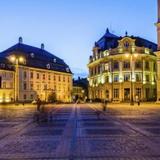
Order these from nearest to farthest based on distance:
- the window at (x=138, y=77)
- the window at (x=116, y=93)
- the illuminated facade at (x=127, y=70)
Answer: the illuminated facade at (x=127, y=70)
the window at (x=138, y=77)
the window at (x=116, y=93)

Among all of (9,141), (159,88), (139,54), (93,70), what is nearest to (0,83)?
(93,70)

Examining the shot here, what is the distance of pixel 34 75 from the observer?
374ft

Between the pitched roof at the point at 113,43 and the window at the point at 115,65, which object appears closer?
the window at the point at 115,65

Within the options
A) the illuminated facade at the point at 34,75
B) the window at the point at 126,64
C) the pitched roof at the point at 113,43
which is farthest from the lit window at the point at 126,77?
the illuminated facade at the point at 34,75

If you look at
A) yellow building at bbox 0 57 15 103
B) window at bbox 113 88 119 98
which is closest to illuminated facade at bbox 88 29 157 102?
window at bbox 113 88 119 98

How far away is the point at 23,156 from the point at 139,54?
305 ft

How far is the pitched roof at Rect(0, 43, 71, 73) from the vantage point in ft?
364

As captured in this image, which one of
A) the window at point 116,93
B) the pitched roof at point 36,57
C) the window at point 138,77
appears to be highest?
the pitched roof at point 36,57

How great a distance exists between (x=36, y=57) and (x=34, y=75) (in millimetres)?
6245

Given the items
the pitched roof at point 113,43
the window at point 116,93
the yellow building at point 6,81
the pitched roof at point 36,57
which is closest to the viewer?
the yellow building at point 6,81

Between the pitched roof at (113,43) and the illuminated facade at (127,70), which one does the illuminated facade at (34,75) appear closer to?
the pitched roof at (113,43)

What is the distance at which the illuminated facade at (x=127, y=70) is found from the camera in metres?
102

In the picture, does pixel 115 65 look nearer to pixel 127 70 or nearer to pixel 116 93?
pixel 127 70

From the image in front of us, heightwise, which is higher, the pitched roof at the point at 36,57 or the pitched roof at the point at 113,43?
the pitched roof at the point at 113,43
